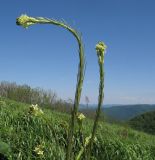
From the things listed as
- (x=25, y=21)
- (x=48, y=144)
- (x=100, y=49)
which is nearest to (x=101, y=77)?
(x=100, y=49)

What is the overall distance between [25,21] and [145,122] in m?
33.7

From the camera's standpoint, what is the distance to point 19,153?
20.6 feet

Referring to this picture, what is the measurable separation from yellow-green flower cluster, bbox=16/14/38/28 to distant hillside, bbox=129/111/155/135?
102 ft

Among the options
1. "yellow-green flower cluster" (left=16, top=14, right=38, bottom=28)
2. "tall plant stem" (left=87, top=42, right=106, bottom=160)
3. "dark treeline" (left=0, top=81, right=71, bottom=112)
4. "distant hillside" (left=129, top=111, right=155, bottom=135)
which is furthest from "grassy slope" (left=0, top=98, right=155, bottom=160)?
"distant hillside" (left=129, top=111, right=155, bottom=135)

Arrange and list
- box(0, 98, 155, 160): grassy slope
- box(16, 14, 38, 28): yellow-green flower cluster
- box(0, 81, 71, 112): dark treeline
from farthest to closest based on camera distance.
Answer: box(0, 81, 71, 112): dark treeline
box(0, 98, 155, 160): grassy slope
box(16, 14, 38, 28): yellow-green flower cluster

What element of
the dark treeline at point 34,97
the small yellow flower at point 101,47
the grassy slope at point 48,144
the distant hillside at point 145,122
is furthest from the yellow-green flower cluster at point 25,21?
the distant hillside at point 145,122

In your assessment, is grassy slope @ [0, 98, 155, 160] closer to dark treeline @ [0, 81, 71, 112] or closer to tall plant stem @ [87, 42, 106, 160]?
tall plant stem @ [87, 42, 106, 160]

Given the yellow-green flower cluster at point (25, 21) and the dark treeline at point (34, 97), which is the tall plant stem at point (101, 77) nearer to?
the yellow-green flower cluster at point (25, 21)

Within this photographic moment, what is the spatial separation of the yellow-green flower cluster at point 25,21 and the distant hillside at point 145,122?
3121cm

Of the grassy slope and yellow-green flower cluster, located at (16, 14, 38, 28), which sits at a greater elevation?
yellow-green flower cluster, located at (16, 14, 38, 28)

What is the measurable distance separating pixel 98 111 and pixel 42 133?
17.3 feet

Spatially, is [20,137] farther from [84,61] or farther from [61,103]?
[61,103]

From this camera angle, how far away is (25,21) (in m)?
1.58

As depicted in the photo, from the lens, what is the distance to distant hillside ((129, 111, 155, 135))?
32719mm
